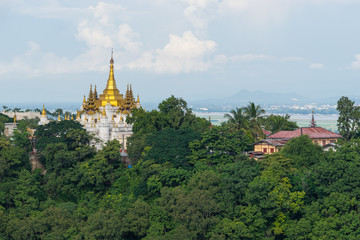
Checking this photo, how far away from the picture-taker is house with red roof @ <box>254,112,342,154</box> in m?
39.2

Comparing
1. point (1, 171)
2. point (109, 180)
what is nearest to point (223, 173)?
point (109, 180)

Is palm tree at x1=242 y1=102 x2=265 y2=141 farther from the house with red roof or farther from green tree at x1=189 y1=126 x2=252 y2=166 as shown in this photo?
green tree at x1=189 y1=126 x2=252 y2=166

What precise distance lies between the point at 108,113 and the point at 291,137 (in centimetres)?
2002

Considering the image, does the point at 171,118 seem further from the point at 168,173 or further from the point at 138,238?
the point at 138,238

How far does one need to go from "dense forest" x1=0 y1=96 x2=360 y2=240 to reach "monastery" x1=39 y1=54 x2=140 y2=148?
14.9ft

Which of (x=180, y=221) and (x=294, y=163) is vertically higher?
(x=294, y=163)

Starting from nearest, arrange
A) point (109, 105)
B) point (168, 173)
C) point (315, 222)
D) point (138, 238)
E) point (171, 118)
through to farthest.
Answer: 1. point (315, 222)
2. point (138, 238)
3. point (168, 173)
4. point (171, 118)
5. point (109, 105)

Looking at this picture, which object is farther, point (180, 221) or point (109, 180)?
point (109, 180)

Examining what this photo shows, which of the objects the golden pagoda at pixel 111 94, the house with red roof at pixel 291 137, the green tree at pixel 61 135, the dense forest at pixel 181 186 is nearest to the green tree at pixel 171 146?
the dense forest at pixel 181 186

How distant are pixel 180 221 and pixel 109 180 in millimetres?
9595

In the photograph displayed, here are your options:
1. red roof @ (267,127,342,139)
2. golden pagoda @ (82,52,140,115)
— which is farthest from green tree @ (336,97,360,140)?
golden pagoda @ (82,52,140,115)

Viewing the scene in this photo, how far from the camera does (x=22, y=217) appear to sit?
3403 cm

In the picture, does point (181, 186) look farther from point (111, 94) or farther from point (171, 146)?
point (111, 94)

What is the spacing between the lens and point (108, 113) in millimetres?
53750
